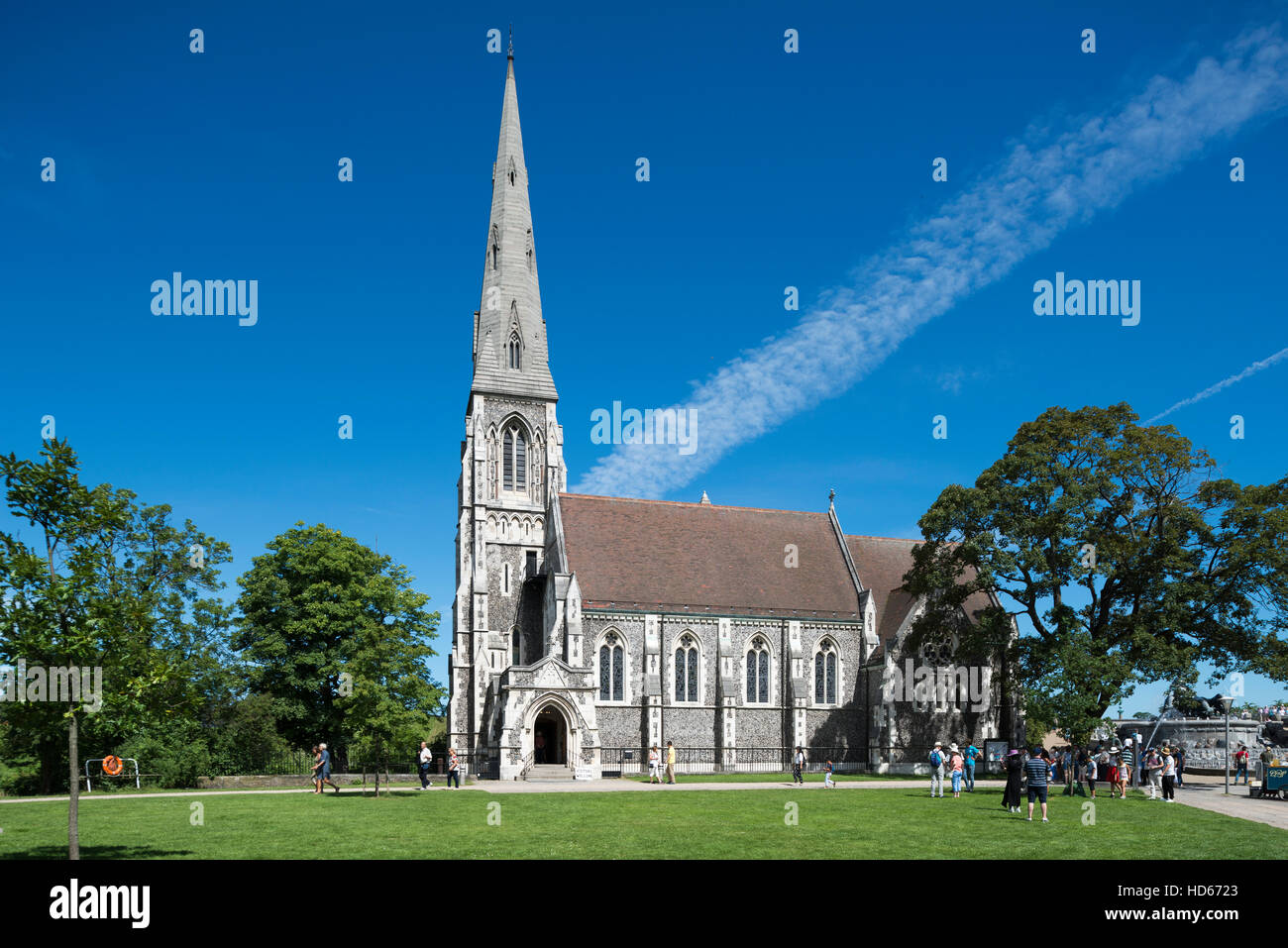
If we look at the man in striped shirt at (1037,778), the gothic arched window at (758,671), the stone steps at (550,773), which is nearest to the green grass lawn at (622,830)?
the man in striped shirt at (1037,778)

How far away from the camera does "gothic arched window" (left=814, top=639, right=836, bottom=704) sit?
4606 centimetres

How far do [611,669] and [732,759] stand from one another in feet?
22.2

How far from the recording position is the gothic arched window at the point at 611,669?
1699 inches

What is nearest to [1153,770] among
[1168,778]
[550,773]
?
[1168,778]

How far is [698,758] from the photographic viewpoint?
1697 inches

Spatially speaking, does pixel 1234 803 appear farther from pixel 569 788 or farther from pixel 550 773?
pixel 550 773

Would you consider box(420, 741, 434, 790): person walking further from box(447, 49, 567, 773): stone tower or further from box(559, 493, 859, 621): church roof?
box(559, 493, 859, 621): church roof

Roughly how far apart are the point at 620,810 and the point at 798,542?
99.0 ft

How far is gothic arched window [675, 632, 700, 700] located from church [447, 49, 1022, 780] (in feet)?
0.23

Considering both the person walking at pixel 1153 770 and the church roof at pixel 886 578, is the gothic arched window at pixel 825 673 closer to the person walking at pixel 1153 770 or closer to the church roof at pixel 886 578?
the church roof at pixel 886 578

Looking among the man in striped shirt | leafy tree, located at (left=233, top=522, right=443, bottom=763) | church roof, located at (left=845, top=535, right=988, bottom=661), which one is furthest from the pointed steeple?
the man in striped shirt

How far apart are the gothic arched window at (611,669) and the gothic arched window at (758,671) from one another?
618 cm

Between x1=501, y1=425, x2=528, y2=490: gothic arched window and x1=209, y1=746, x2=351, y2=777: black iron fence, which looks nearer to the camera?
x1=209, y1=746, x2=351, y2=777: black iron fence
